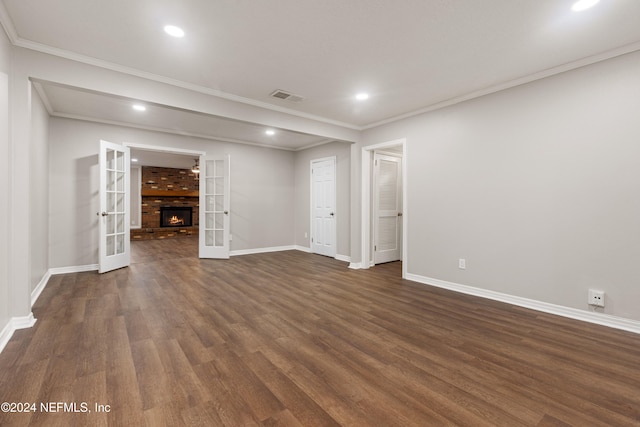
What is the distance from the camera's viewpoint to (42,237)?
4043 millimetres

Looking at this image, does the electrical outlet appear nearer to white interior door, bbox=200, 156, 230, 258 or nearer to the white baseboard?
the white baseboard

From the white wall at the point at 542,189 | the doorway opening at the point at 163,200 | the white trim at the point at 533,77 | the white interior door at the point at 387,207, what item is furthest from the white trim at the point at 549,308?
the doorway opening at the point at 163,200

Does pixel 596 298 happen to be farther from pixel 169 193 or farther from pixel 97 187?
pixel 169 193

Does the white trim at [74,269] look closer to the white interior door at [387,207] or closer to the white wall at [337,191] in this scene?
the white wall at [337,191]

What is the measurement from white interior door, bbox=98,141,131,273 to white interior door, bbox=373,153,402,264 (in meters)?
4.41

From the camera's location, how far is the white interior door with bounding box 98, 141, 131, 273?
4633mm

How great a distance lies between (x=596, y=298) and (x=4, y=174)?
5.30 metres

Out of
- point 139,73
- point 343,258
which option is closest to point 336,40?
point 139,73

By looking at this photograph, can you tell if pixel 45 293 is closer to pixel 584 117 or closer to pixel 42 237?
pixel 42 237

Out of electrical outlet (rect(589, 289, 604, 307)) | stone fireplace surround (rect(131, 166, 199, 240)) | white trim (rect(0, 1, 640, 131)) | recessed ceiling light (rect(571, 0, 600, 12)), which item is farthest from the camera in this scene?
stone fireplace surround (rect(131, 166, 199, 240))

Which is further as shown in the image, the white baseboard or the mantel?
the mantel

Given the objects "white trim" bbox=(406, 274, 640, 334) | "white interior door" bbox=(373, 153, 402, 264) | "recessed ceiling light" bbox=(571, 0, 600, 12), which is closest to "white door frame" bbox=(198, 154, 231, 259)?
"white interior door" bbox=(373, 153, 402, 264)

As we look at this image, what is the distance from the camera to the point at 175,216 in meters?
10.6

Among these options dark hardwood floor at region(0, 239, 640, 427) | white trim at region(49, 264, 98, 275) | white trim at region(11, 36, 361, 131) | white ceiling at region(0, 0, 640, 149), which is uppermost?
white ceiling at region(0, 0, 640, 149)
